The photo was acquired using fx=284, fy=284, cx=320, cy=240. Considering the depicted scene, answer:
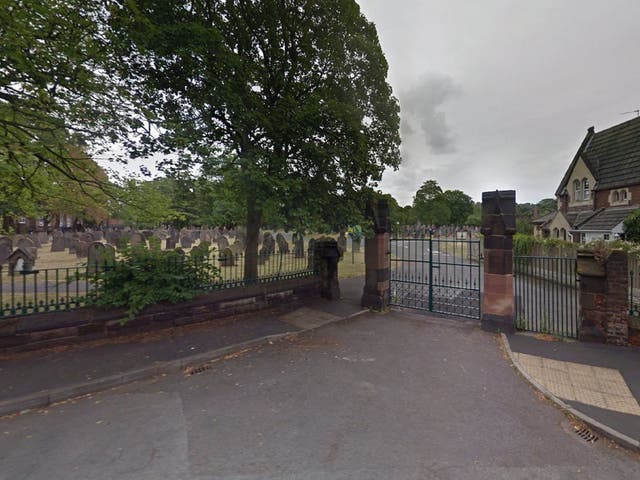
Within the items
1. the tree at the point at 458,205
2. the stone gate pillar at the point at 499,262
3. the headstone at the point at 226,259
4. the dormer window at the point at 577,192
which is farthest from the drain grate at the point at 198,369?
the tree at the point at 458,205

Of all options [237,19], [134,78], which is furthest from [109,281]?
[237,19]

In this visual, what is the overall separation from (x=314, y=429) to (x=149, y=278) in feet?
15.5

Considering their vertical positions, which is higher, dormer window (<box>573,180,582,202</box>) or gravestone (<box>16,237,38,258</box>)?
dormer window (<box>573,180,582,202</box>)

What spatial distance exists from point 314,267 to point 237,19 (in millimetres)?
6715

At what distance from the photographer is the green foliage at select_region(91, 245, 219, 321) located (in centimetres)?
571

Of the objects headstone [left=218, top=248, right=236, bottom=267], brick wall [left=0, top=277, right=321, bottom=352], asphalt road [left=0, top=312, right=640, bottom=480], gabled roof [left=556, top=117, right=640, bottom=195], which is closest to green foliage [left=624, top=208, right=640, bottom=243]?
gabled roof [left=556, top=117, right=640, bottom=195]

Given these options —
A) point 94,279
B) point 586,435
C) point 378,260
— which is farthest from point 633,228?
point 94,279

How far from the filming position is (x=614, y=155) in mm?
22219

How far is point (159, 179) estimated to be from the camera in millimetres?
6492

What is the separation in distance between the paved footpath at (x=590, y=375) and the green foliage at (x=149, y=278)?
6.79 m

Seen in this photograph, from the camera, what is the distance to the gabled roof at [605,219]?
60.0 ft

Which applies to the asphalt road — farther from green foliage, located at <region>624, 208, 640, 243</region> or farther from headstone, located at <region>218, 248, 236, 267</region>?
green foliage, located at <region>624, 208, 640, 243</region>

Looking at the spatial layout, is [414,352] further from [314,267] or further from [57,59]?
[57,59]

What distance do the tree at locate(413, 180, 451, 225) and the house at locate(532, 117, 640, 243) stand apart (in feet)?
165
